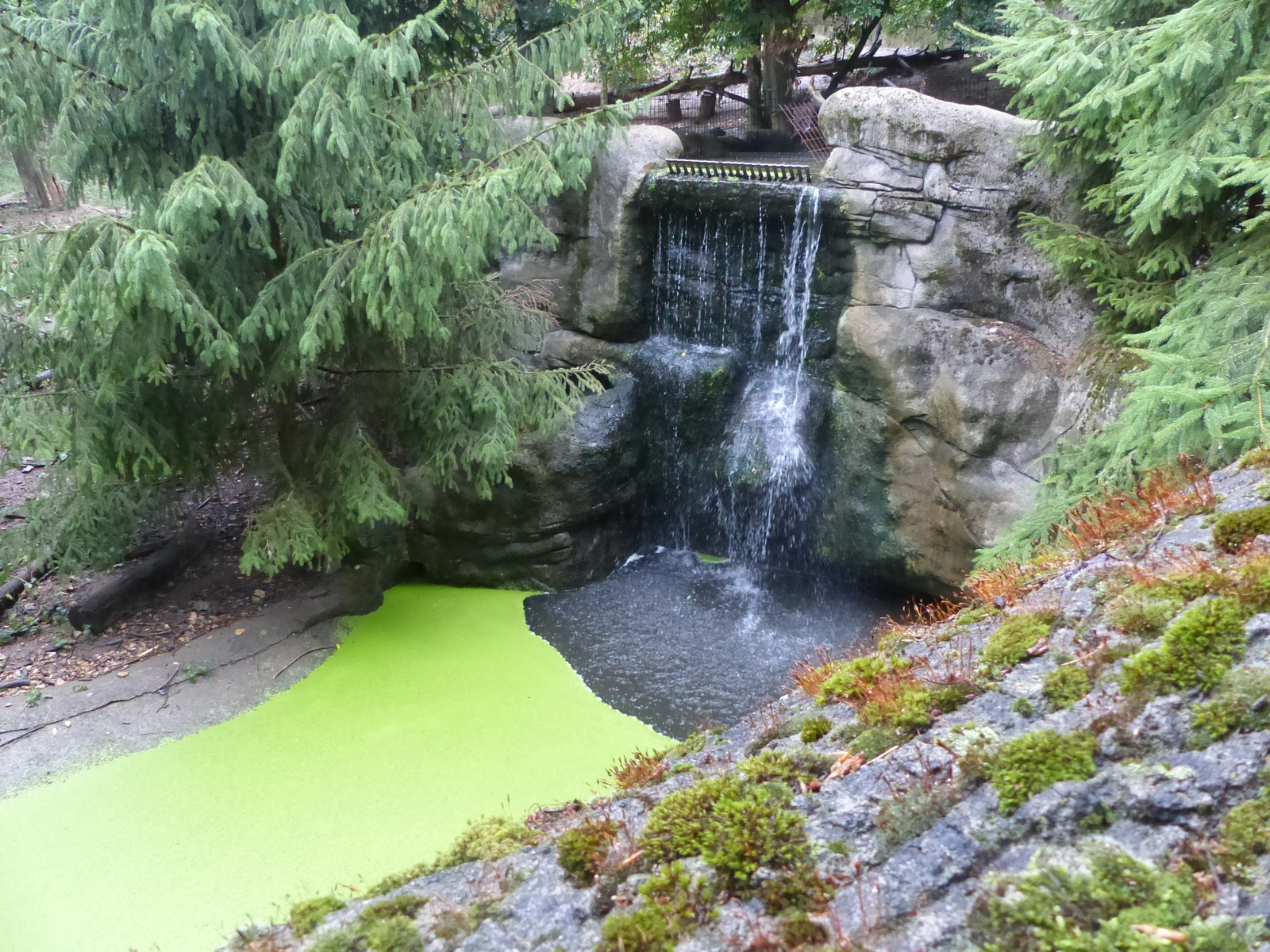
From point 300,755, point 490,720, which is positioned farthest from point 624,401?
point 300,755

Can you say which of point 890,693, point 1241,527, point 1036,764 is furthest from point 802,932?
point 1241,527

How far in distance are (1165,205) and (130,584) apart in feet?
28.1

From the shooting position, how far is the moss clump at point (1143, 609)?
2762 millimetres

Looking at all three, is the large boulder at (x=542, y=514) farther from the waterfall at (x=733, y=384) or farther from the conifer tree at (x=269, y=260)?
the conifer tree at (x=269, y=260)

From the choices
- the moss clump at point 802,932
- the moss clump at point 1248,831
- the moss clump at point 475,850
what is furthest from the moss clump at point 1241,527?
the moss clump at point 475,850

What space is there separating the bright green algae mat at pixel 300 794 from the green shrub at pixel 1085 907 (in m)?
3.80

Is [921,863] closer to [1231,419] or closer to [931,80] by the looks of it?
[1231,419]

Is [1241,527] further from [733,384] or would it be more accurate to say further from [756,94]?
[756,94]

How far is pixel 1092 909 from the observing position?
6.27 feet

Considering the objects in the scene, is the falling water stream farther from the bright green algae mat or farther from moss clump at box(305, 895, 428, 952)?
moss clump at box(305, 895, 428, 952)

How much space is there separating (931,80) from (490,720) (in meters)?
12.7

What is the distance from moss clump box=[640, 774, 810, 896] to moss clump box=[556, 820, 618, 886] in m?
0.14

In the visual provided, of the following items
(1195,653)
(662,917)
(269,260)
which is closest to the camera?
(662,917)

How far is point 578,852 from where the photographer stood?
2613 millimetres
